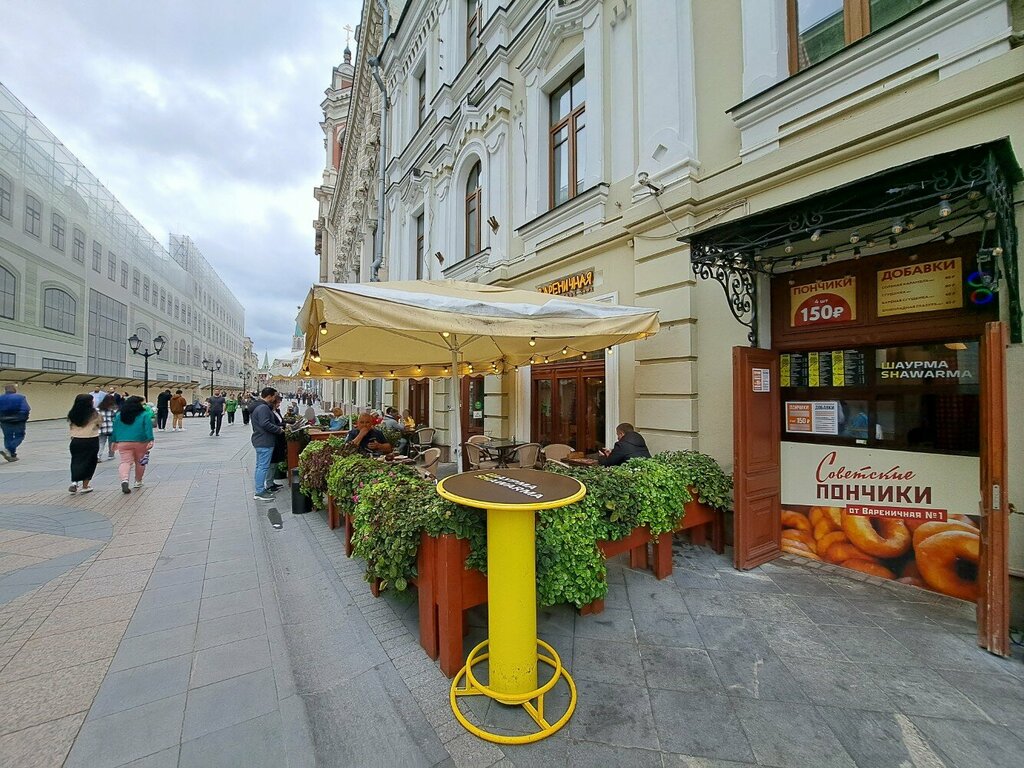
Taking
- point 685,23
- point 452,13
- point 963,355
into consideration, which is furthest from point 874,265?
point 452,13

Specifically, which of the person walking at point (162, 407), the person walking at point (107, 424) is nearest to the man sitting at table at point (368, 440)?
the person walking at point (107, 424)

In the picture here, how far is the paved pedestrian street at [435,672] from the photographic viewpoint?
2.07m

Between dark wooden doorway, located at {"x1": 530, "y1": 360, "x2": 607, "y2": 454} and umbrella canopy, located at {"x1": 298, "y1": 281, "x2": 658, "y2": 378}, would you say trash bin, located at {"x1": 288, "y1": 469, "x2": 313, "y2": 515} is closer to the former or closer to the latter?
umbrella canopy, located at {"x1": 298, "y1": 281, "x2": 658, "y2": 378}

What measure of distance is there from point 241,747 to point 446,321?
270cm

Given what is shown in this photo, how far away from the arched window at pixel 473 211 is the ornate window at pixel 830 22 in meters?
7.11

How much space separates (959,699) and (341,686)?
373 cm

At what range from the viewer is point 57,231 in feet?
86.7

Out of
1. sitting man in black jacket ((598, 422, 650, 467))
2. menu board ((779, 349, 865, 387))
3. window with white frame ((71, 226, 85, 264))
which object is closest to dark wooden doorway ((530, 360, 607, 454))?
sitting man in black jacket ((598, 422, 650, 467))

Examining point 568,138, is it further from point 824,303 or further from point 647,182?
point 824,303

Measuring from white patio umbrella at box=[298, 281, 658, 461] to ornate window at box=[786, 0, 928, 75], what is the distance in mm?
3503

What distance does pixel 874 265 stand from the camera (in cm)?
404

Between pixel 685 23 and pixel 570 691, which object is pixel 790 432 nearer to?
pixel 570 691

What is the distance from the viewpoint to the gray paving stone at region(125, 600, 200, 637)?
10.2 feet

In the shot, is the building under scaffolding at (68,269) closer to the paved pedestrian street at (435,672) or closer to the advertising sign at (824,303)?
the paved pedestrian street at (435,672)
